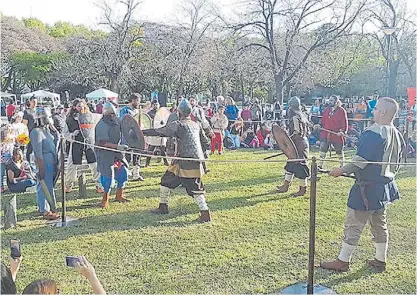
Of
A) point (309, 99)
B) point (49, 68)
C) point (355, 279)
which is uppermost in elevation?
point (49, 68)

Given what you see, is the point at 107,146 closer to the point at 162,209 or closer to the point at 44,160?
the point at 44,160

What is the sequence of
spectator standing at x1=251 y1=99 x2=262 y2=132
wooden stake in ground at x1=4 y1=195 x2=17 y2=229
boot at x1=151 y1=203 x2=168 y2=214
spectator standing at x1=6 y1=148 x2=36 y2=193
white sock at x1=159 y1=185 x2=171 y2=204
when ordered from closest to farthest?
wooden stake in ground at x1=4 y1=195 x2=17 y2=229 → white sock at x1=159 y1=185 x2=171 y2=204 → boot at x1=151 y1=203 x2=168 y2=214 → spectator standing at x1=6 y1=148 x2=36 y2=193 → spectator standing at x1=251 y1=99 x2=262 y2=132

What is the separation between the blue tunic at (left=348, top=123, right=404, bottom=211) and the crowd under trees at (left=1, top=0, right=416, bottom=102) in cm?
1823

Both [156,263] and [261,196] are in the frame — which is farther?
[261,196]

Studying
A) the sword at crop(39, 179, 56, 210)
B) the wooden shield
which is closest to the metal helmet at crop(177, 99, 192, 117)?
the wooden shield

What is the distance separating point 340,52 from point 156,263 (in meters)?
33.3

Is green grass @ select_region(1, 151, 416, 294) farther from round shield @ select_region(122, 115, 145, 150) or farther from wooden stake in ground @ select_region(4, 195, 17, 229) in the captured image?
round shield @ select_region(122, 115, 145, 150)

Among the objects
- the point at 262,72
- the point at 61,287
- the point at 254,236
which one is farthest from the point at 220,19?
the point at 61,287

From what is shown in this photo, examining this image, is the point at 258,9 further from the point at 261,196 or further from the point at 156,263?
the point at 156,263

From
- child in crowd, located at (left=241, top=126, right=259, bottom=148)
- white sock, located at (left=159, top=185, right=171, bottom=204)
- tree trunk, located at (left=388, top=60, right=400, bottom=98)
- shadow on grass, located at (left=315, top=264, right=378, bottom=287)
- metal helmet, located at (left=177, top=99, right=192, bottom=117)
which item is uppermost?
tree trunk, located at (left=388, top=60, right=400, bottom=98)

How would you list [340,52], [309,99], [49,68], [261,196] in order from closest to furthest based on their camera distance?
[261,196] → [340,52] → [49,68] → [309,99]

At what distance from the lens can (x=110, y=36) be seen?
3491 centimetres

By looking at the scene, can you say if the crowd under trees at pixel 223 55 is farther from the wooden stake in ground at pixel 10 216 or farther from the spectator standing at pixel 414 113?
the wooden stake in ground at pixel 10 216

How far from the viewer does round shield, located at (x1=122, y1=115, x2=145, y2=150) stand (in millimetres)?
8070
